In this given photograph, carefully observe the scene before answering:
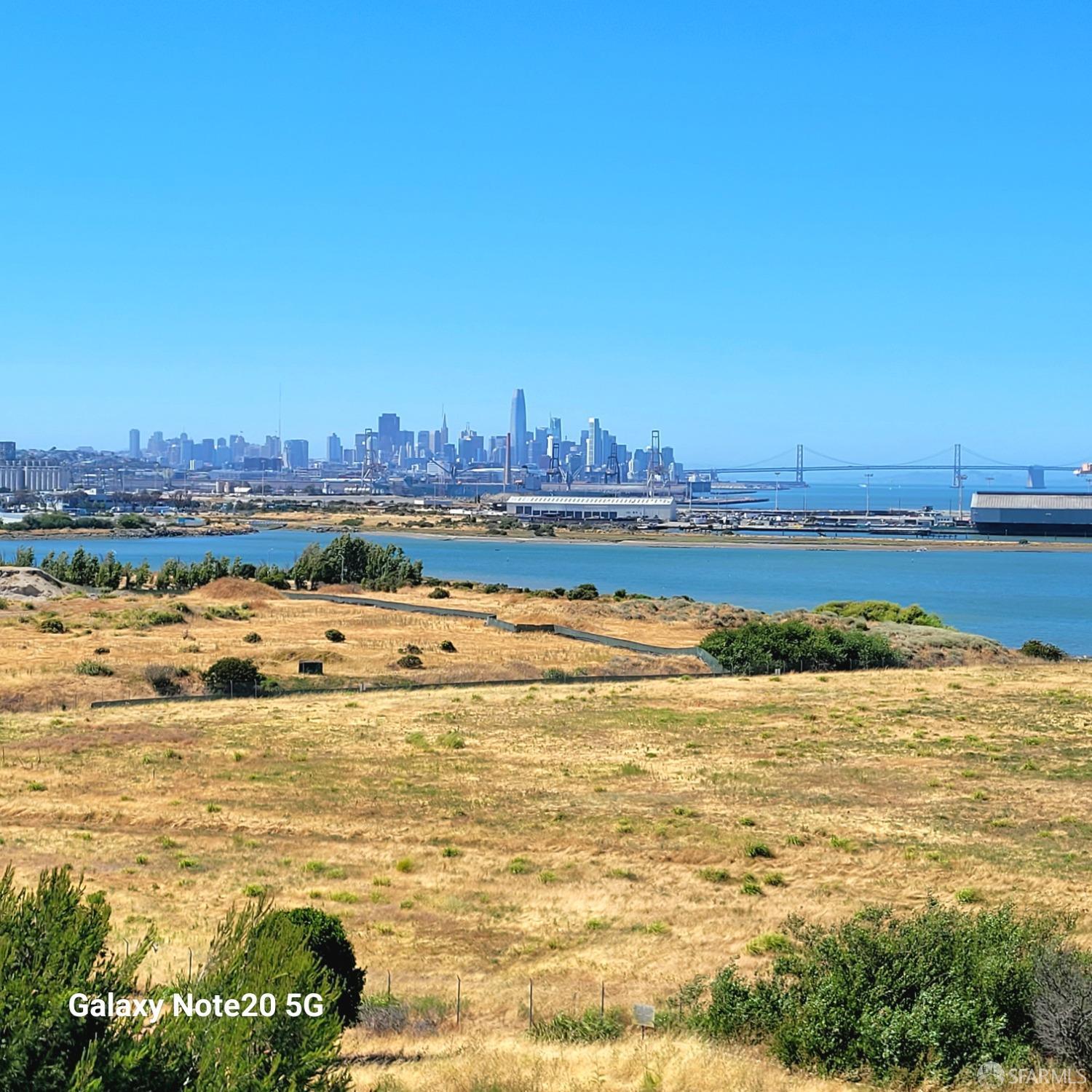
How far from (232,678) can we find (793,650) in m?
12.0

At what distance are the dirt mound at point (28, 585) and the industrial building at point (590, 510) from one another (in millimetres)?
84186

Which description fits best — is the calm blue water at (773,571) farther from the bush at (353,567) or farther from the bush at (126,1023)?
the bush at (126,1023)

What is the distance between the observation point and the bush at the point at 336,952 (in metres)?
7.41

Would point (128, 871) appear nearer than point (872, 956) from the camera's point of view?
No

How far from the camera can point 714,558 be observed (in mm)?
82000

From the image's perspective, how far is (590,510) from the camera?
127062 mm

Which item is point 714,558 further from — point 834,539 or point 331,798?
point 331,798

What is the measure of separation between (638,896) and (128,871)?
4.58m

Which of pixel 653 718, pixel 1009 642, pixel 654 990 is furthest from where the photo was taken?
pixel 1009 642

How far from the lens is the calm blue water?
168 ft

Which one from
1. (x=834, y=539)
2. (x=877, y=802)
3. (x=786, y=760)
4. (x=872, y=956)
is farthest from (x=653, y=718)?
(x=834, y=539)

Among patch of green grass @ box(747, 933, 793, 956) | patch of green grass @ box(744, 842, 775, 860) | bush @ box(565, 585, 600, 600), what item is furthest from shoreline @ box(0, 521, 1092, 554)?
patch of green grass @ box(747, 933, 793, 956)

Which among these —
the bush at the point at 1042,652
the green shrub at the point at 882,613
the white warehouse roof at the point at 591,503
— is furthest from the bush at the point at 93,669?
the white warehouse roof at the point at 591,503

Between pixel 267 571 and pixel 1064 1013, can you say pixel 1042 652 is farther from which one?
pixel 267 571
